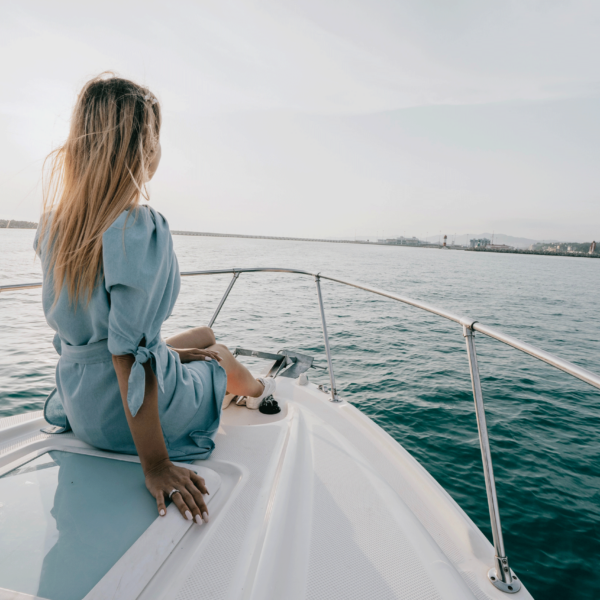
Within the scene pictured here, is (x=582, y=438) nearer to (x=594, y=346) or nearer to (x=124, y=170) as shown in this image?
(x=124, y=170)

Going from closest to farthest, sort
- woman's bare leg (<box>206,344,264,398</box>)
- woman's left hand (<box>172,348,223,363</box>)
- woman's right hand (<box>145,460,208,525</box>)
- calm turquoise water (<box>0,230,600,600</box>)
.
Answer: woman's right hand (<box>145,460,208,525</box>), woman's left hand (<box>172,348,223,363</box>), woman's bare leg (<box>206,344,264,398</box>), calm turquoise water (<box>0,230,600,600</box>)

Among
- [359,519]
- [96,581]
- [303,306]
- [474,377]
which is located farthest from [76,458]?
[303,306]

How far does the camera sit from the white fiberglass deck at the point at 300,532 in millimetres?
726

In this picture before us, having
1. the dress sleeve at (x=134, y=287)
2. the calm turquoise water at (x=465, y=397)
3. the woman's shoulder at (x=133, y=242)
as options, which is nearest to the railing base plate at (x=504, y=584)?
the dress sleeve at (x=134, y=287)

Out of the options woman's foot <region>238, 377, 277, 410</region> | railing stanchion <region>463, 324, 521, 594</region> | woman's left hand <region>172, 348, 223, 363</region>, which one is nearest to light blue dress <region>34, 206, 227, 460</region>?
woman's left hand <region>172, 348, 223, 363</region>

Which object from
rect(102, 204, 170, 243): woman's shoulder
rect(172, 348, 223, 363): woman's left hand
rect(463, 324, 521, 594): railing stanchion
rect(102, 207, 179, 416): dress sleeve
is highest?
rect(102, 204, 170, 243): woman's shoulder

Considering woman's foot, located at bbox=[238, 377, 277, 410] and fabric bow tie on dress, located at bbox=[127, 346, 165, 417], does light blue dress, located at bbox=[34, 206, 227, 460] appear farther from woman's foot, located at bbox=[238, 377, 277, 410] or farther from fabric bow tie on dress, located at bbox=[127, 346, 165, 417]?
woman's foot, located at bbox=[238, 377, 277, 410]

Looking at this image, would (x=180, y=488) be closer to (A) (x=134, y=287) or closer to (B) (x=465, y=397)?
(A) (x=134, y=287)

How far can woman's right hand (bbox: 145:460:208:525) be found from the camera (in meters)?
0.84

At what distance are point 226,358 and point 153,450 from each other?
0.59m

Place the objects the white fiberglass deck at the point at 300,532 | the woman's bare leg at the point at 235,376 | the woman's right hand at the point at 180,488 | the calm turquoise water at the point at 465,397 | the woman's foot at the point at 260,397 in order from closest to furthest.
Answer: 1. the white fiberglass deck at the point at 300,532
2. the woman's right hand at the point at 180,488
3. the woman's bare leg at the point at 235,376
4. the woman's foot at the point at 260,397
5. the calm turquoise water at the point at 465,397

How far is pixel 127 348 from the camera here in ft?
2.99

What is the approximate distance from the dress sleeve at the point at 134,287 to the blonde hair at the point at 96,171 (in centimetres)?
5

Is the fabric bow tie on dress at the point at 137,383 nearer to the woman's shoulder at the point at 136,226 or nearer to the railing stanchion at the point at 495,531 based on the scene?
the woman's shoulder at the point at 136,226
